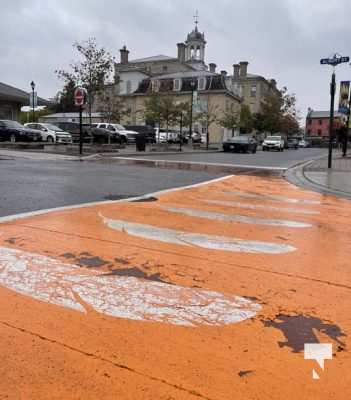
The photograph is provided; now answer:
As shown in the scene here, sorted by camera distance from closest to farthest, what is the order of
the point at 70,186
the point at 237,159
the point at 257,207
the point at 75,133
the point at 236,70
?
1. the point at 257,207
2. the point at 70,186
3. the point at 237,159
4. the point at 75,133
5. the point at 236,70

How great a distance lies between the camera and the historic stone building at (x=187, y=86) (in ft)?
200

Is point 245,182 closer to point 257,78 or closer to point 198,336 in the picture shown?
point 198,336

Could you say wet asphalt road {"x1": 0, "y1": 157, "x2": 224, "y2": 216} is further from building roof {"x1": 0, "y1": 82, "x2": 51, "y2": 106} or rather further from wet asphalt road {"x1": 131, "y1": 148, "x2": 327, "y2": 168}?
building roof {"x1": 0, "y1": 82, "x2": 51, "y2": 106}

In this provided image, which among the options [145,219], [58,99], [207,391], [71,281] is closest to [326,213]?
[145,219]

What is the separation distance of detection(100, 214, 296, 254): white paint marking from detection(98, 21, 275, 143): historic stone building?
45366 mm

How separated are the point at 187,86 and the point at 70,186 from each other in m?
54.3

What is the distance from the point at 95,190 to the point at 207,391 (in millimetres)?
7693

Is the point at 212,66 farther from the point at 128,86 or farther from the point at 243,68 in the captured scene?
the point at 128,86

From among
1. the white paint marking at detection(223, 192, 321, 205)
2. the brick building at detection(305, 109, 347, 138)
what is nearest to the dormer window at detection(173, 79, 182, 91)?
the white paint marking at detection(223, 192, 321, 205)

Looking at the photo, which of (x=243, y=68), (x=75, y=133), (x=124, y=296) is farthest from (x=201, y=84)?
(x=124, y=296)

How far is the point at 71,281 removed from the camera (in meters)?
3.83

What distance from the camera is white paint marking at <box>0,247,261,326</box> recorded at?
3230mm

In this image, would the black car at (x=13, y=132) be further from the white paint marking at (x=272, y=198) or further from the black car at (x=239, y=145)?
the white paint marking at (x=272, y=198)

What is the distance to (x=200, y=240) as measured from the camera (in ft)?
17.7
